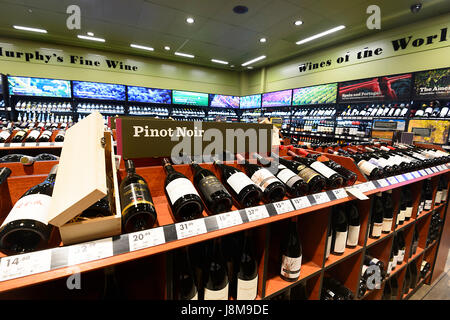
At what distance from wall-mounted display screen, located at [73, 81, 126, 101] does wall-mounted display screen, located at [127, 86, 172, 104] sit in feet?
0.82

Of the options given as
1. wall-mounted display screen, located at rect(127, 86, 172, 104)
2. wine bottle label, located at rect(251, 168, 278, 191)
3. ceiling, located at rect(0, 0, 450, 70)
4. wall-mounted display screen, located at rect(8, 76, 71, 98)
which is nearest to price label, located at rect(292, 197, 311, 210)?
wine bottle label, located at rect(251, 168, 278, 191)

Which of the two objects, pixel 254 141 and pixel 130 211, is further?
pixel 254 141

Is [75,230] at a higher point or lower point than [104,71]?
lower

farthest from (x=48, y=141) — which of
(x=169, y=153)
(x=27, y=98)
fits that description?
(x=27, y=98)

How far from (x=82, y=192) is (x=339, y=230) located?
133 cm

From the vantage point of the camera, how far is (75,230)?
20.7 inches

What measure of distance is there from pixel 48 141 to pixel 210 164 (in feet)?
9.94

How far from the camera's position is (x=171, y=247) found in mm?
615

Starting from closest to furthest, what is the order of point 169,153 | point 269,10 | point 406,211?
point 169,153
point 406,211
point 269,10

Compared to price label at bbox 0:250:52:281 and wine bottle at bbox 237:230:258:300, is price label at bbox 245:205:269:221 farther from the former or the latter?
price label at bbox 0:250:52:281

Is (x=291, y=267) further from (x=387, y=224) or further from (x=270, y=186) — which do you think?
(x=387, y=224)

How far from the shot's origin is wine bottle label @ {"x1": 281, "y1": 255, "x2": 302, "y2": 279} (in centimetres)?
104

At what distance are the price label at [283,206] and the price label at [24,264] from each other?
2.36 ft
